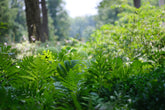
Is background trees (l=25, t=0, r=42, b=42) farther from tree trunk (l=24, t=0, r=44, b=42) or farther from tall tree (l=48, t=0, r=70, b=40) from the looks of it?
tall tree (l=48, t=0, r=70, b=40)

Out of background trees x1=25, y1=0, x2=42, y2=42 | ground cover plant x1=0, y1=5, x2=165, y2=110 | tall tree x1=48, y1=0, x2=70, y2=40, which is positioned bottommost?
ground cover plant x1=0, y1=5, x2=165, y2=110

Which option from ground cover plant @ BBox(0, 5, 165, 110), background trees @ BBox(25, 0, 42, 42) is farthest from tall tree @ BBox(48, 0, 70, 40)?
ground cover plant @ BBox(0, 5, 165, 110)

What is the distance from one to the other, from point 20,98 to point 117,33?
10.3 feet

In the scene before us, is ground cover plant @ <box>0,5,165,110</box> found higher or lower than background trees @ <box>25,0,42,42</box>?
lower

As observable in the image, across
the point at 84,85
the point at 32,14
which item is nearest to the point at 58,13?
the point at 32,14

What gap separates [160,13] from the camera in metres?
3.47

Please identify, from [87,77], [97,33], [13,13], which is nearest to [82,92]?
[87,77]

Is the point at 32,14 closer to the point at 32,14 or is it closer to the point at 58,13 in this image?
the point at 32,14

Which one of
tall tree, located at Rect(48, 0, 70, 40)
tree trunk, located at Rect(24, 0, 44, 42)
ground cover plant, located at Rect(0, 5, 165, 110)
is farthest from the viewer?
tall tree, located at Rect(48, 0, 70, 40)

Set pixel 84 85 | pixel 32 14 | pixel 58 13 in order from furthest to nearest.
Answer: pixel 58 13, pixel 32 14, pixel 84 85

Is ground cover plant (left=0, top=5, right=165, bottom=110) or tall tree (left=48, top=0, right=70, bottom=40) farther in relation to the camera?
tall tree (left=48, top=0, right=70, bottom=40)

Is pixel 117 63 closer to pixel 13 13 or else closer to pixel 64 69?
pixel 64 69

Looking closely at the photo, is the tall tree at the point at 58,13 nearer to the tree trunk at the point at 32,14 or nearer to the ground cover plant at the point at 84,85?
the tree trunk at the point at 32,14

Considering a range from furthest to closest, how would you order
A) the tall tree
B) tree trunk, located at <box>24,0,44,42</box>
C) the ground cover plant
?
1. the tall tree
2. tree trunk, located at <box>24,0,44,42</box>
3. the ground cover plant
